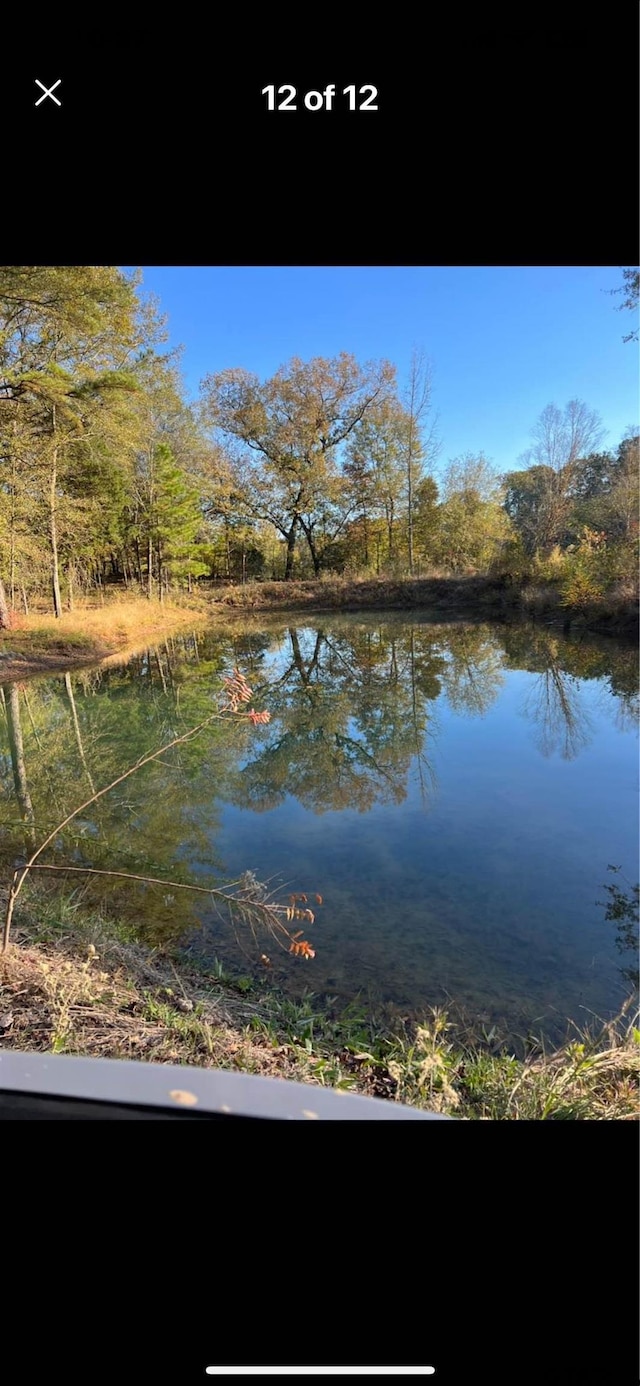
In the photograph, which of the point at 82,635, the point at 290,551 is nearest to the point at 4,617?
the point at 82,635

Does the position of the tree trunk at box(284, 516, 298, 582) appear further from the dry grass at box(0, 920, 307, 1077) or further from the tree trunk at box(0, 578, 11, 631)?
the dry grass at box(0, 920, 307, 1077)

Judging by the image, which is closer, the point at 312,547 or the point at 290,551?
the point at 290,551

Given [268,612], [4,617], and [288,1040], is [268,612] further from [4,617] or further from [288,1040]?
[288,1040]

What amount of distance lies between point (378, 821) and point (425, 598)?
15021mm

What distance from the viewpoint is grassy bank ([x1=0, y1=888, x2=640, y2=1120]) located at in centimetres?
156

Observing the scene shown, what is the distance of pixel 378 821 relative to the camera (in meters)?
4.05

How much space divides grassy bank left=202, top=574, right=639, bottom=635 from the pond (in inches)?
218
